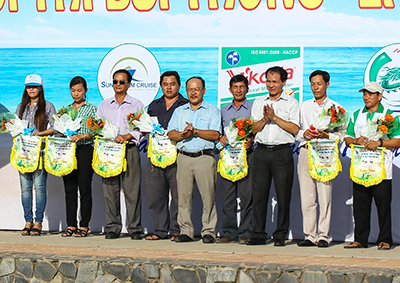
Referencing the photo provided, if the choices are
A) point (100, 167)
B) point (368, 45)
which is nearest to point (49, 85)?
point (100, 167)

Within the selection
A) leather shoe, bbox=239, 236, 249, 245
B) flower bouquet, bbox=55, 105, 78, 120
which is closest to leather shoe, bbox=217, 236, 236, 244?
leather shoe, bbox=239, 236, 249, 245

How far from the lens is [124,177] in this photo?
20.8 ft

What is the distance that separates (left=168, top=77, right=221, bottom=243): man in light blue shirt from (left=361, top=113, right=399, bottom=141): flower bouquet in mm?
1446

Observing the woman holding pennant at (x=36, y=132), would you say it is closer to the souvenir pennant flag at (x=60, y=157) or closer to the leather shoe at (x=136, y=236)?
the souvenir pennant flag at (x=60, y=157)

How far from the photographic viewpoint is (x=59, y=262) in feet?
15.9

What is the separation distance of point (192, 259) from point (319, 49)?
2813 millimetres

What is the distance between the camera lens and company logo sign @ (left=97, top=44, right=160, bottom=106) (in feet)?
22.0

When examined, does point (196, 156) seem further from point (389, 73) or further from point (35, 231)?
point (389, 73)

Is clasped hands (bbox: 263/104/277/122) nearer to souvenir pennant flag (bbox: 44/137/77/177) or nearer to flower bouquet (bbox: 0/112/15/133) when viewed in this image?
souvenir pennant flag (bbox: 44/137/77/177)

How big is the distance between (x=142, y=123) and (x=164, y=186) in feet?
2.35

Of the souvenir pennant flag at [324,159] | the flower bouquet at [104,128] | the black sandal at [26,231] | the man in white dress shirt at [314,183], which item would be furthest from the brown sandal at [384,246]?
the black sandal at [26,231]

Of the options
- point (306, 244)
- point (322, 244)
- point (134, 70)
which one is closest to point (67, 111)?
point (134, 70)

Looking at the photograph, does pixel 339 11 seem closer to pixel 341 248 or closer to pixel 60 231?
pixel 341 248

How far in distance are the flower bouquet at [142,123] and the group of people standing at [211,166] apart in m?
0.14
